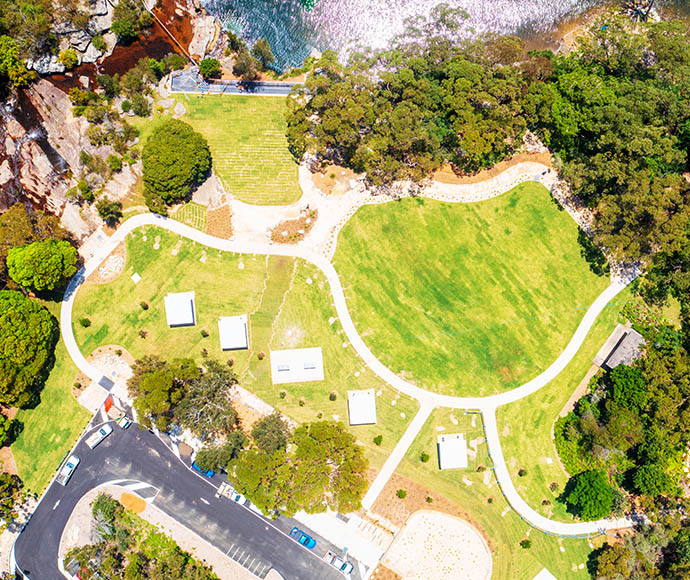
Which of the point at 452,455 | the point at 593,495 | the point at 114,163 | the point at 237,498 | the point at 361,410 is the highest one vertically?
the point at 114,163


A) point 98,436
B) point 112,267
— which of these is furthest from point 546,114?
point 98,436

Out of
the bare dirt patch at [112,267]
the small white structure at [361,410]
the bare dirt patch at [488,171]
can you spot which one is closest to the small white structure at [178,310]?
the bare dirt patch at [112,267]

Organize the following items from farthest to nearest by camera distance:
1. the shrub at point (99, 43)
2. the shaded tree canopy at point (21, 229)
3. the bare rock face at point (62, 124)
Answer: the shrub at point (99, 43) < the bare rock face at point (62, 124) < the shaded tree canopy at point (21, 229)

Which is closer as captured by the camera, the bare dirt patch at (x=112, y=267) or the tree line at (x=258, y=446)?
the tree line at (x=258, y=446)

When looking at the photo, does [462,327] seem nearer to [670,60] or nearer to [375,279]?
[375,279]

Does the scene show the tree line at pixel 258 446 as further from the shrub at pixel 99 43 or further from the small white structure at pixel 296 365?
the shrub at pixel 99 43

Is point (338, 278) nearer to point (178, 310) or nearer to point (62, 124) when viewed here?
point (178, 310)
